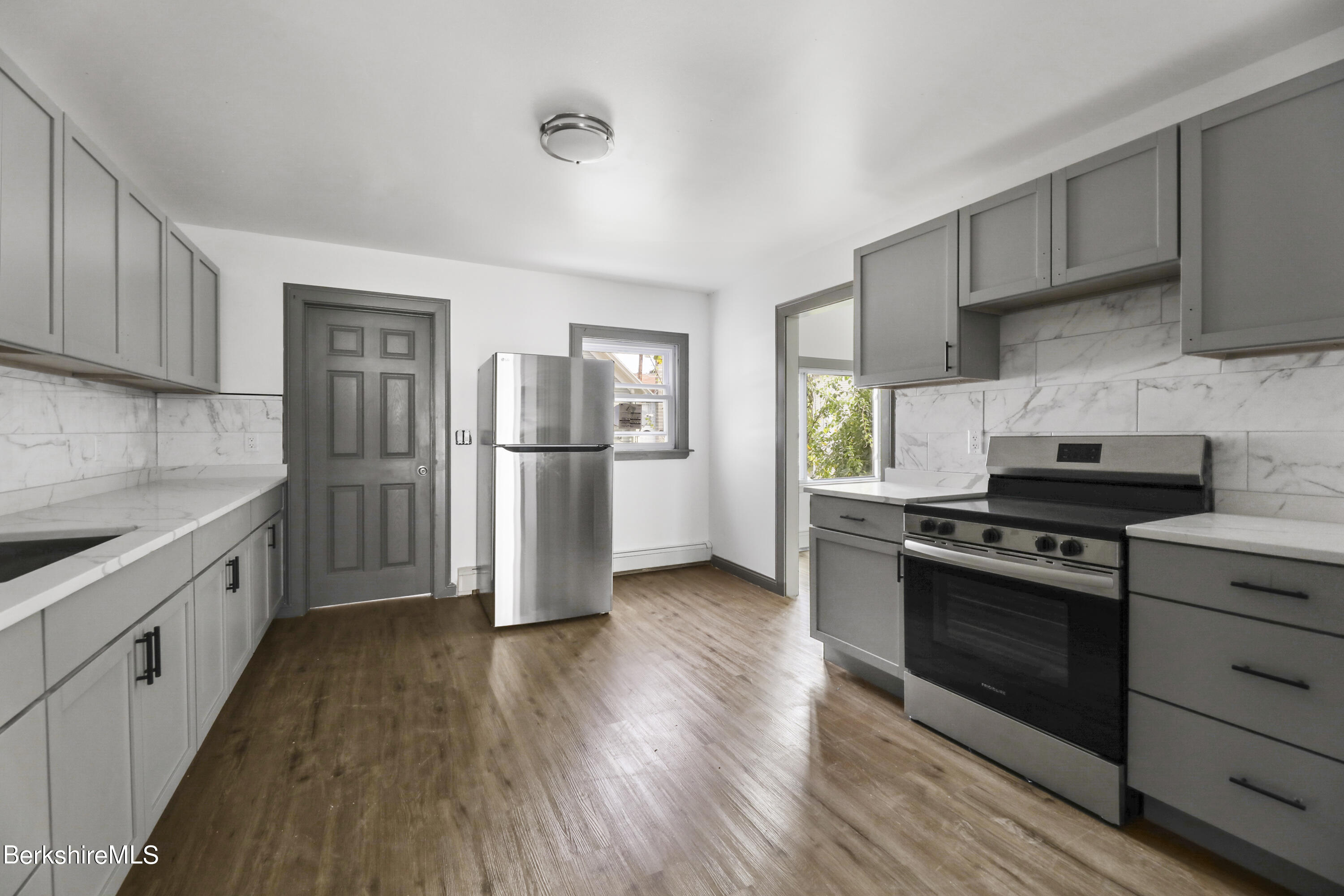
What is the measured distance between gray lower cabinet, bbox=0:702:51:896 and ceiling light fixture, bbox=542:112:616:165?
2.30m

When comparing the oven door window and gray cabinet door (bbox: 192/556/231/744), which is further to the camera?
gray cabinet door (bbox: 192/556/231/744)

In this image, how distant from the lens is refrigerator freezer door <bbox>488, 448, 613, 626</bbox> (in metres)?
3.52

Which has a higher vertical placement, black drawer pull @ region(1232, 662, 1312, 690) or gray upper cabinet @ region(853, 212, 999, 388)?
gray upper cabinet @ region(853, 212, 999, 388)

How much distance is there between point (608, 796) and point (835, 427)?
472cm

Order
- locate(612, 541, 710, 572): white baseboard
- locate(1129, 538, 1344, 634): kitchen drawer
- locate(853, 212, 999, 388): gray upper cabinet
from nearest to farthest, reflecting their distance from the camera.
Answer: locate(1129, 538, 1344, 634): kitchen drawer
locate(853, 212, 999, 388): gray upper cabinet
locate(612, 541, 710, 572): white baseboard

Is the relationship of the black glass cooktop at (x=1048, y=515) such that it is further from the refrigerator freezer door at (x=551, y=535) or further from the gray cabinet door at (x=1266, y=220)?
the refrigerator freezer door at (x=551, y=535)

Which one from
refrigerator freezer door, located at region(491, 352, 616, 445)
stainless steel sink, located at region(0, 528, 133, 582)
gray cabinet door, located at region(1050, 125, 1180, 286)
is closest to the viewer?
stainless steel sink, located at region(0, 528, 133, 582)

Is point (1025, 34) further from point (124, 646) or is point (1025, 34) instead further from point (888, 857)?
point (124, 646)

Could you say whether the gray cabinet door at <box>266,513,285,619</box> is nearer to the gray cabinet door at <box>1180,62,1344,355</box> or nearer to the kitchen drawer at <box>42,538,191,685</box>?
the kitchen drawer at <box>42,538,191,685</box>

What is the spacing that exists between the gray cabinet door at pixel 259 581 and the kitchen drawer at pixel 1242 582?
11.8 feet

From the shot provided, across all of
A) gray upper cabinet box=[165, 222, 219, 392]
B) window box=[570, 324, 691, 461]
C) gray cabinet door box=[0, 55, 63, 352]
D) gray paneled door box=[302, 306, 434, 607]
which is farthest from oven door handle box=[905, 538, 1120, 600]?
gray upper cabinet box=[165, 222, 219, 392]

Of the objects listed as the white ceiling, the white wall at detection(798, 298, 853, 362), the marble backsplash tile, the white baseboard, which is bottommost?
the white baseboard

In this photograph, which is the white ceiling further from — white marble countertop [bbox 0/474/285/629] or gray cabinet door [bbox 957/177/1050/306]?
white marble countertop [bbox 0/474/285/629]

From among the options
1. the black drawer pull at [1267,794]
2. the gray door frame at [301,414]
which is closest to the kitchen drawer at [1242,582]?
the black drawer pull at [1267,794]
